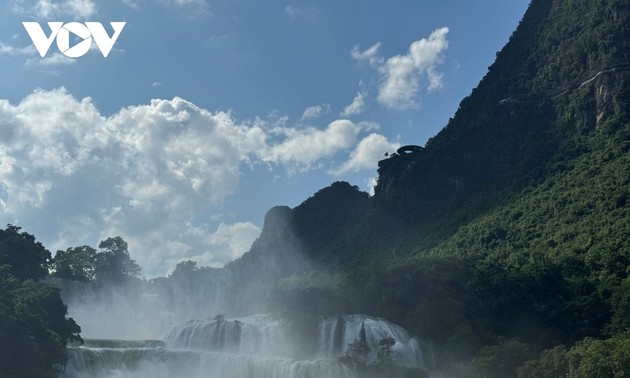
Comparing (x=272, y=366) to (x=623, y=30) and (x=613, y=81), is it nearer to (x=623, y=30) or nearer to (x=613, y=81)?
(x=613, y=81)

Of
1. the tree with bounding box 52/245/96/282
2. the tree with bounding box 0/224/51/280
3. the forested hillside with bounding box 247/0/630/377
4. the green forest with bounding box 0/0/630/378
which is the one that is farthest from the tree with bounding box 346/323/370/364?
the tree with bounding box 52/245/96/282

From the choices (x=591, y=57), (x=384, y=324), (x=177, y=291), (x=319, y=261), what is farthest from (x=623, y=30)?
(x=177, y=291)

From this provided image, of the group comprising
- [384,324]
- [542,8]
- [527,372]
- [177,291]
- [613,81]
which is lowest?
[527,372]

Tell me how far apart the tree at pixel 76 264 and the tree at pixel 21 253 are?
22.7m

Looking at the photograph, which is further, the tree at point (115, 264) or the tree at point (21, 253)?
the tree at point (115, 264)

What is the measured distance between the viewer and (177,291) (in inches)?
4262

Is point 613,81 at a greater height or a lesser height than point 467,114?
lesser

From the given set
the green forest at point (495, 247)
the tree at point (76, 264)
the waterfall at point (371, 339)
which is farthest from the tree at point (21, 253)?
the waterfall at point (371, 339)

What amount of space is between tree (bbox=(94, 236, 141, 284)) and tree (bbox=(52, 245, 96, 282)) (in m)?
1.10

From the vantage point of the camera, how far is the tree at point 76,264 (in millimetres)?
91750

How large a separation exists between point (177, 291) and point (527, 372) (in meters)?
73.1

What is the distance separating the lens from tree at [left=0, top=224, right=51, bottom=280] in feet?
210

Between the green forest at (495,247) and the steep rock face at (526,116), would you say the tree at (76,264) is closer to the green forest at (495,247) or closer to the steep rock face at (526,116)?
the green forest at (495,247)

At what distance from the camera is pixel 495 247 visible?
7369 centimetres
